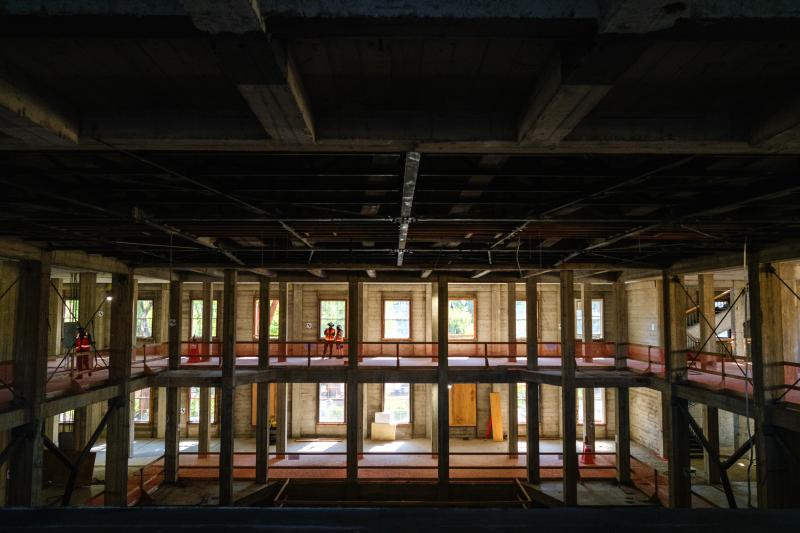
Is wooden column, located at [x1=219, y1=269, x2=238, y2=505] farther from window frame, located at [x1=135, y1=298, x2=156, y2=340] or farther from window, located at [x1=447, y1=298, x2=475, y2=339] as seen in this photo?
window, located at [x1=447, y1=298, x2=475, y2=339]

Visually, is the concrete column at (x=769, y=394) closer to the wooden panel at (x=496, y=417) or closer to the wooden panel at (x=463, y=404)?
the wooden panel at (x=496, y=417)

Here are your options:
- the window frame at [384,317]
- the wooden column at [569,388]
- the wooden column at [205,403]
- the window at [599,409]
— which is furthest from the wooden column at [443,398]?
the window at [599,409]

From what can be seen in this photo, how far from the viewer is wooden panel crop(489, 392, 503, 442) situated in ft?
69.2

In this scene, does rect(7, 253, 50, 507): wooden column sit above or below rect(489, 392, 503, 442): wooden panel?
above

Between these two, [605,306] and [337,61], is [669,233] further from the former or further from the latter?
[605,306]

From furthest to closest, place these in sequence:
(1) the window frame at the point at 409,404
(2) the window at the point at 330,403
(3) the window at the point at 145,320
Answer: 1. (3) the window at the point at 145,320
2. (2) the window at the point at 330,403
3. (1) the window frame at the point at 409,404

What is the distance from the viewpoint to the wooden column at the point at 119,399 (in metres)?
13.4

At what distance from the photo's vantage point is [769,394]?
10.7 m

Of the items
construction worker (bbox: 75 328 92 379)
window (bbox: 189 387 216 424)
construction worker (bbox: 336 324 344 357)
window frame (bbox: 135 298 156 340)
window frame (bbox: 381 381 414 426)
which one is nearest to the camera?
construction worker (bbox: 75 328 92 379)

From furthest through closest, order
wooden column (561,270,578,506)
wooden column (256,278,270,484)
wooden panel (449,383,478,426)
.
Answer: wooden panel (449,383,478,426) → wooden column (256,278,270,484) → wooden column (561,270,578,506)

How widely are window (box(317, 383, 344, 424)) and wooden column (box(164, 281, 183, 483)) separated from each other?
22.3ft

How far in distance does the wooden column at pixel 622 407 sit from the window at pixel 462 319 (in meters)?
7.03

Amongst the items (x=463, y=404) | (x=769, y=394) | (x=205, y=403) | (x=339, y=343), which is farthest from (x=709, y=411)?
(x=205, y=403)

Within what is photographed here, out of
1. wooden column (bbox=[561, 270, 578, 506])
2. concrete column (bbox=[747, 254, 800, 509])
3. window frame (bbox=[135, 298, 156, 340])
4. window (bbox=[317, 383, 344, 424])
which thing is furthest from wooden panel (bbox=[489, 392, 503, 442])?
window frame (bbox=[135, 298, 156, 340])
